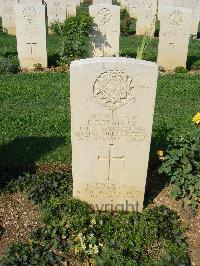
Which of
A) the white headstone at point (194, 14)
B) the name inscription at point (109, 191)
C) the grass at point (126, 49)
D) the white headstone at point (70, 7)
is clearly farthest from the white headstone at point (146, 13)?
the name inscription at point (109, 191)

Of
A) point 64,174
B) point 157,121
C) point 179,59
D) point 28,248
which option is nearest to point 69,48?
point 179,59

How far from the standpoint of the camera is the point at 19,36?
38.0 feet

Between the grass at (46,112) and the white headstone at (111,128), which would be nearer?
the white headstone at (111,128)

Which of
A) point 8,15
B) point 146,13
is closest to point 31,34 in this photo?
point 8,15

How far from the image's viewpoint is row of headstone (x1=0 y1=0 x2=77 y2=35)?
54.7 feet

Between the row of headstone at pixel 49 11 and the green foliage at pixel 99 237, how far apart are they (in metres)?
12.7

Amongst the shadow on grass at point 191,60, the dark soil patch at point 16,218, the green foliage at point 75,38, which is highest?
the green foliage at point 75,38

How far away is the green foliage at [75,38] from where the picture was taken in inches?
448

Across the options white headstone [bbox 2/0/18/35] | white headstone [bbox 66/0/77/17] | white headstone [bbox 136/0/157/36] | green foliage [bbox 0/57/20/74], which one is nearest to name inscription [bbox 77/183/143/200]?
green foliage [bbox 0/57/20/74]

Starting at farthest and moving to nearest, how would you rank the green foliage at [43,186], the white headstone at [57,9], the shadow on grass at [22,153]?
the white headstone at [57,9], the shadow on grass at [22,153], the green foliage at [43,186]

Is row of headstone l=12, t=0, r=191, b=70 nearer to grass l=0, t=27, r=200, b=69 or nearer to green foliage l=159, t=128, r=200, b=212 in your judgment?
grass l=0, t=27, r=200, b=69

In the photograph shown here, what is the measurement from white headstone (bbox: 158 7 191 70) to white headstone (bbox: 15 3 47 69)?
132 inches

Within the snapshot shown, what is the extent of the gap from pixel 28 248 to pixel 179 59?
866 cm

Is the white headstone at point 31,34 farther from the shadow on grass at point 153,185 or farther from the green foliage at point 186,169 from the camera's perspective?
the green foliage at point 186,169
